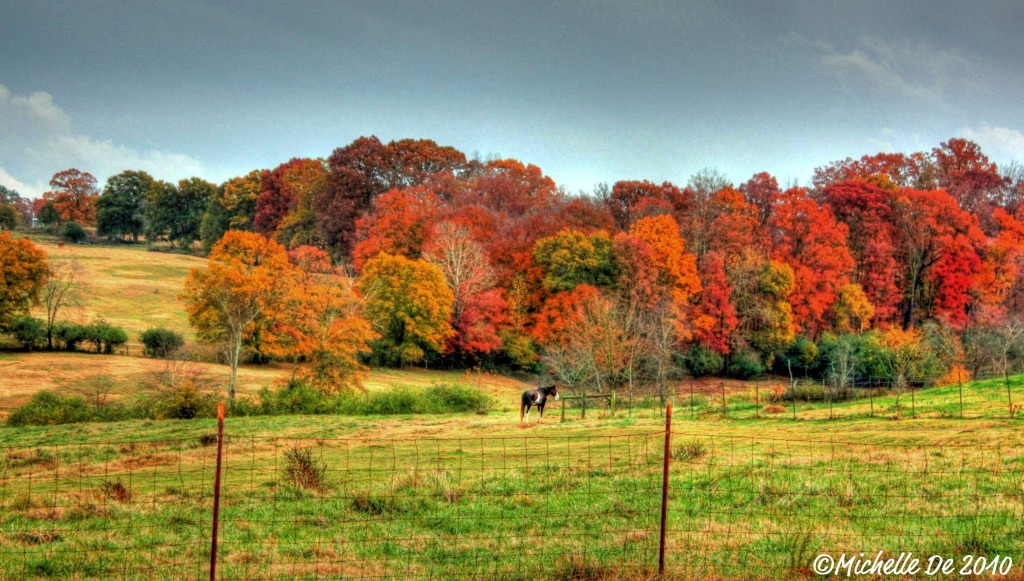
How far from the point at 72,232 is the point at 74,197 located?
15.7 metres

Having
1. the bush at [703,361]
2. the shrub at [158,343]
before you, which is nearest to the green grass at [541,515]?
the shrub at [158,343]

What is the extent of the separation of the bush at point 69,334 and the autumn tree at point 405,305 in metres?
20.3

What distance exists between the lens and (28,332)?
160 feet

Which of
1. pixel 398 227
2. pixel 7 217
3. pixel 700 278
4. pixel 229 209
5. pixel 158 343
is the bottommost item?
pixel 158 343

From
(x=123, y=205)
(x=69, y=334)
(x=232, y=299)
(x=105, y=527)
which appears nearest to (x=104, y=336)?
(x=69, y=334)

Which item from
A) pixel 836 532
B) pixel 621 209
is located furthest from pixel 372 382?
pixel 836 532

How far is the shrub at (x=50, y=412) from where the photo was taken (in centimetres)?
2922

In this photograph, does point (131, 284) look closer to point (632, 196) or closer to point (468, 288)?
point (468, 288)

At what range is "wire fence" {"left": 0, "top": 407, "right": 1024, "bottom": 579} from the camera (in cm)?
767

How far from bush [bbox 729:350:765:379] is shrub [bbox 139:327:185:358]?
4499 centimetres

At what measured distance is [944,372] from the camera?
4522 cm

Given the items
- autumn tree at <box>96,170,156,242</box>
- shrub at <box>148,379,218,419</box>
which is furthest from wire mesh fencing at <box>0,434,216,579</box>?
autumn tree at <box>96,170,156,242</box>

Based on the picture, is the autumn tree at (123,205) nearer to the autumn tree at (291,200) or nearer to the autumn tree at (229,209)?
the autumn tree at (229,209)

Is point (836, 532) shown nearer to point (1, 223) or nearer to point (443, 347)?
point (443, 347)
